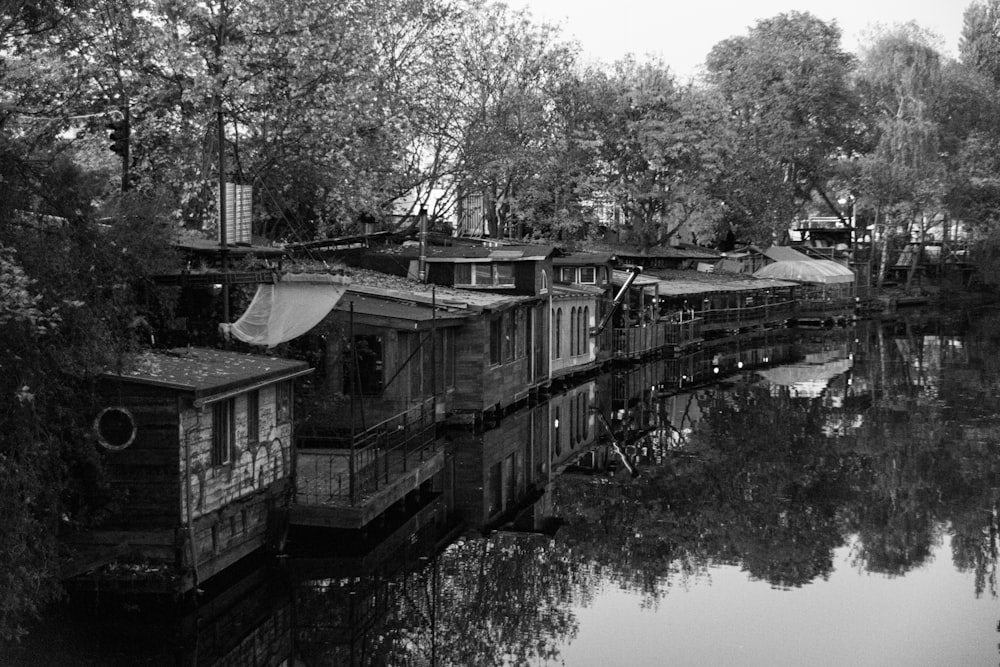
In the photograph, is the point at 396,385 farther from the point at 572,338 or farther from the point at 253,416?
the point at 572,338

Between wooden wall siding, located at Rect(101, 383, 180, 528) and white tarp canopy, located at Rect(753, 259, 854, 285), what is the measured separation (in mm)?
61493

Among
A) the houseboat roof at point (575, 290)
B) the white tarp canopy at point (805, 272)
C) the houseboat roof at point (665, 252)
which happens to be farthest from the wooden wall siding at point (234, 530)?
the white tarp canopy at point (805, 272)

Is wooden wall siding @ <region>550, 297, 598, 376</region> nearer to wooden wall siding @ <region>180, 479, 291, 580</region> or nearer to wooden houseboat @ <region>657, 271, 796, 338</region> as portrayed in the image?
wooden houseboat @ <region>657, 271, 796, 338</region>

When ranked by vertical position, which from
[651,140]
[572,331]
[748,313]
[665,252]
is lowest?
[748,313]

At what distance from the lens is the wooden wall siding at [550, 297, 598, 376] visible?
139 ft

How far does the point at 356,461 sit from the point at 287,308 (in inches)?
129

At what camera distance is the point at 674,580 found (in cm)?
2028

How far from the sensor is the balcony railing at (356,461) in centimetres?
2028

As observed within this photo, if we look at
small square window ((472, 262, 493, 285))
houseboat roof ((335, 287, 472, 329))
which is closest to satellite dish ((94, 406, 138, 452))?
houseboat roof ((335, 287, 472, 329))

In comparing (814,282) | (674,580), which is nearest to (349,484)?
(674,580)

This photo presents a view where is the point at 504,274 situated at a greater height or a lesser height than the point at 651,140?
lesser

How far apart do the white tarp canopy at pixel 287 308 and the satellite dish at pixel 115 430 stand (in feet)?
13.5

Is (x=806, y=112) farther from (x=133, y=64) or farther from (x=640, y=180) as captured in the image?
(x=133, y=64)

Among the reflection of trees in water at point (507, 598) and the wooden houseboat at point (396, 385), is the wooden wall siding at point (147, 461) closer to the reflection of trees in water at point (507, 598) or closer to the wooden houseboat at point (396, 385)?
the wooden houseboat at point (396, 385)
